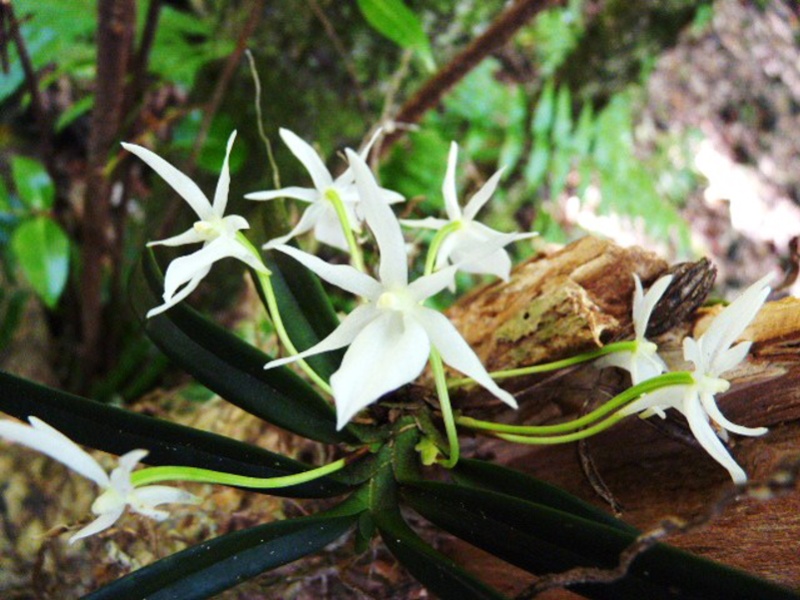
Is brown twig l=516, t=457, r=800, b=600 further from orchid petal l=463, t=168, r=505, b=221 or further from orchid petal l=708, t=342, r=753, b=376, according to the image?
orchid petal l=463, t=168, r=505, b=221

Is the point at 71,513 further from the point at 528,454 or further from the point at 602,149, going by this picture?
the point at 602,149

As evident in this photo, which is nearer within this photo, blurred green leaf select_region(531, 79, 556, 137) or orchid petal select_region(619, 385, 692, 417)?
orchid petal select_region(619, 385, 692, 417)

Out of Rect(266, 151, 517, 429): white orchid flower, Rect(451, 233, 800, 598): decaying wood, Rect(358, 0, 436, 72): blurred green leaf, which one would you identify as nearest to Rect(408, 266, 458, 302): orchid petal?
Rect(266, 151, 517, 429): white orchid flower

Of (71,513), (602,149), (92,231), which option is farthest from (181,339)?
(602,149)

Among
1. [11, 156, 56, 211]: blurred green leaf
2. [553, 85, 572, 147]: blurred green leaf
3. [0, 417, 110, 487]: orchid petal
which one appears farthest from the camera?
[553, 85, 572, 147]: blurred green leaf

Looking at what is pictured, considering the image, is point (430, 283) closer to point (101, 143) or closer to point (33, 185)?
point (101, 143)

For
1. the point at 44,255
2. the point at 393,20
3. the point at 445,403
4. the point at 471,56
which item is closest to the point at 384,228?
the point at 445,403

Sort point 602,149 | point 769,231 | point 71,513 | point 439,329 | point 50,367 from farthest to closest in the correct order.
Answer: point 769,231 < point 602,149 < point 50,367 < point 71,513 < point 439,329
